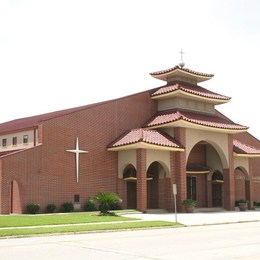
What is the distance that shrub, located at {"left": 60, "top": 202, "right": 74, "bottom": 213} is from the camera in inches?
1347

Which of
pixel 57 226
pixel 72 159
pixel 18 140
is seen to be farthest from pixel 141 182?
pixel 57 226

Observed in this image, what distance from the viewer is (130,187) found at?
39.1 metres

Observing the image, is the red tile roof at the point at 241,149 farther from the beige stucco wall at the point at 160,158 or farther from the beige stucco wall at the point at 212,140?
the beige stucco wall at the point at 160,158

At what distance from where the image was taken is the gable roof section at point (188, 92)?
3940 centimetres

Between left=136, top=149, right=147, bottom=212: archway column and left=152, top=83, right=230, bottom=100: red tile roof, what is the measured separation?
670 centimetres

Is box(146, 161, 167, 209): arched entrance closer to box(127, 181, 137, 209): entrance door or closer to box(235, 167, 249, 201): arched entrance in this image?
box(127, 181, 137, 209): entrance door


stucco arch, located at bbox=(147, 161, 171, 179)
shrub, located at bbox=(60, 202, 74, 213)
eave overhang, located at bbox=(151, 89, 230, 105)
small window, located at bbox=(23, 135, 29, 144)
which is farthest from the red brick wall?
small window, located at bbox=(23, 135, 29, 144)

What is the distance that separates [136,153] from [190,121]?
490cm

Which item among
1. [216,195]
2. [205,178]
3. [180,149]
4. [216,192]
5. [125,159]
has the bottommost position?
[216,195]

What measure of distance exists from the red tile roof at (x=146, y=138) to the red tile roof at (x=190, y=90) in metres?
3.98

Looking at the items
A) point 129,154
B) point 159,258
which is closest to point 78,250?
point 159,258

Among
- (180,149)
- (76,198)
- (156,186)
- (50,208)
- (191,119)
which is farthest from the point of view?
(156,186)

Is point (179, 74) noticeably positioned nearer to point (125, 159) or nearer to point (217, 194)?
point (125, 159)

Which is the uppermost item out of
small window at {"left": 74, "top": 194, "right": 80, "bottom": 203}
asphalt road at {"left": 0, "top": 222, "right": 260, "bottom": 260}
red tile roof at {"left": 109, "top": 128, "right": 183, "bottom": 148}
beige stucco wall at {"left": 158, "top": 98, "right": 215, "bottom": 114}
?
beige stucco wall at {"left": 158, "top": 98, "right": 215, "bottom": 114}
